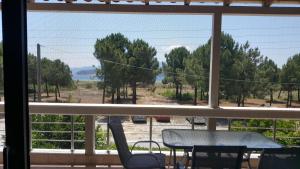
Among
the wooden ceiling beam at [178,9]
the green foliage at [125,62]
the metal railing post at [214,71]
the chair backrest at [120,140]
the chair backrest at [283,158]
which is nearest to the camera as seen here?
the chair backrest at [283,158]

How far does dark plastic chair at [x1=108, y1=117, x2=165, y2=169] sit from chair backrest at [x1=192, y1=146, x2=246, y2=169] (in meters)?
1.06

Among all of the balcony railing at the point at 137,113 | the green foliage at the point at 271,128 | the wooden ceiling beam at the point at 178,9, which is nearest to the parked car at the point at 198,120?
the balcony railing at the point at 137,113

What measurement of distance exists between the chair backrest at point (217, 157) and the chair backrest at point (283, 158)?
0.24 metres

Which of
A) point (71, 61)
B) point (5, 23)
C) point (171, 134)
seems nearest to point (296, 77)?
point (171, 134)

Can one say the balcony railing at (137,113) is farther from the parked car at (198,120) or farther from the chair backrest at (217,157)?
the chair backrest at (217,157)

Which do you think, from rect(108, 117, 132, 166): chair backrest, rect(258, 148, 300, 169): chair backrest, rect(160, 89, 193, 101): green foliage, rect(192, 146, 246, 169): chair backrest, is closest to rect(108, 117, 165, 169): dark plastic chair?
rect(108, 117, 132, 166): chair backrest

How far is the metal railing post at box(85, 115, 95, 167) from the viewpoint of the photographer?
162 inches

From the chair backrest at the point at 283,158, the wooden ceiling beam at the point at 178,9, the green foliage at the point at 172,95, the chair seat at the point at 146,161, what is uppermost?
the wooden ceiling beam at the point at 178,9

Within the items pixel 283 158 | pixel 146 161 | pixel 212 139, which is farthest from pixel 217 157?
pixel 146 161

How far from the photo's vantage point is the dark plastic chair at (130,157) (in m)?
3.13

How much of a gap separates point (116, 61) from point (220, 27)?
139cm

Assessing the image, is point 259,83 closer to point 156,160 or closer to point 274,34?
point 274,34

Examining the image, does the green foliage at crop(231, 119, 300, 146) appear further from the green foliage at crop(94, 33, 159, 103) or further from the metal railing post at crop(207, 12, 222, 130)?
the green foliage at crop(94, 33, 159, 103)

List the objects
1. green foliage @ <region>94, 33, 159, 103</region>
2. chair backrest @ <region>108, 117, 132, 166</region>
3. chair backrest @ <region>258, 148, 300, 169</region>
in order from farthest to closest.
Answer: green foliage @ <region>94, 33, 159, 103</region>, chair backrest @ <region>108, 117, 132, 166</region>, chair backrest @ <region>258, 148, 300, 169</region>
